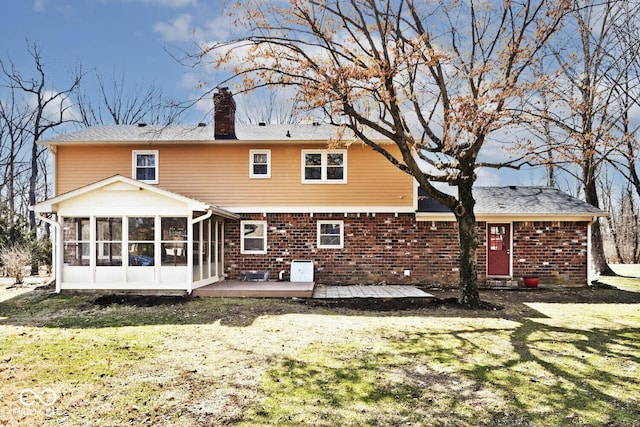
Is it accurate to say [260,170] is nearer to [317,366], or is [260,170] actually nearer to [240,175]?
[240,175]

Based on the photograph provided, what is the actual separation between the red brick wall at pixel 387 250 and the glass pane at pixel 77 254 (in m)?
4.40

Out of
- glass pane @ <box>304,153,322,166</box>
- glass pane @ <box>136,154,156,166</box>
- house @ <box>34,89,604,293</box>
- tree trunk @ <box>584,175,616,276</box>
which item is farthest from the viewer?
tree trunk @ <box>584,175,616,276</box>

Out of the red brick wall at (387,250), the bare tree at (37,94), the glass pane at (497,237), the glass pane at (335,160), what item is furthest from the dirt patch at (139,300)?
the bare tree at (37,94)

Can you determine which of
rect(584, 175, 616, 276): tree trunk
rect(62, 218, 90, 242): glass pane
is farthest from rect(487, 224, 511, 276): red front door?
rect(62, 218, 90, 242): glass pane

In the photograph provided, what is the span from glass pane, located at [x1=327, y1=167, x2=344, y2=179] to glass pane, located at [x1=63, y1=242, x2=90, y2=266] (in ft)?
24.3

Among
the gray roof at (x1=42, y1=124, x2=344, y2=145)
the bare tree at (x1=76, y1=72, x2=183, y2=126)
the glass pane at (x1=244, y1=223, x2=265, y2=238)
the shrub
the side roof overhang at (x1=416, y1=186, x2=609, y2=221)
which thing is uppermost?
the bare tree at (x1=76, y1=72, x2=183, y2=126)

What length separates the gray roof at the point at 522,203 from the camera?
14.1m

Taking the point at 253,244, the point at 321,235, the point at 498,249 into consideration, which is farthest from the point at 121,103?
the point at 498,249

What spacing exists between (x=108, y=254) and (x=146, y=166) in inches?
147

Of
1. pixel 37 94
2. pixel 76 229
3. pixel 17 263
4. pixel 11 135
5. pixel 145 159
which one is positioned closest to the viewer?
pixel 76 229

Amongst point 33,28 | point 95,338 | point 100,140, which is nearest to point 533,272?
point 95,338

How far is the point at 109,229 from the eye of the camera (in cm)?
1220

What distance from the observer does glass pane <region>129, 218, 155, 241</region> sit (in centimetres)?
1209

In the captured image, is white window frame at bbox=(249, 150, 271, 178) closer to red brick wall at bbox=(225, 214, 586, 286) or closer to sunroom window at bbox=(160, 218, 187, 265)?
red brick wall at bbox=(225, 214, 586, 286)
